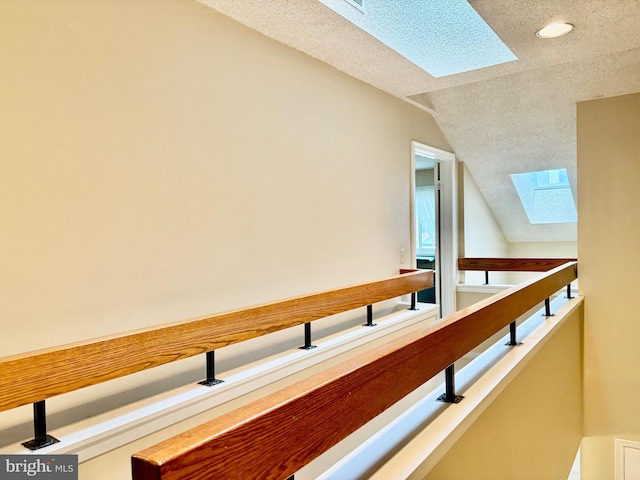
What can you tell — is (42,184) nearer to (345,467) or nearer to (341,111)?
(345,467)

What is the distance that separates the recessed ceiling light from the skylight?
7.97 ft

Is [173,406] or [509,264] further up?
[509,264]

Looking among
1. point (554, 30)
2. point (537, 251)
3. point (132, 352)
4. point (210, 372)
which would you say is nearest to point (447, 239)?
point (537, 251)

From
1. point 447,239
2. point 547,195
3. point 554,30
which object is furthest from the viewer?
point 547,195

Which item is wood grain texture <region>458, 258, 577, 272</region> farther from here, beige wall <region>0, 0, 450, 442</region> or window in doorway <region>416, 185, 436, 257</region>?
beige wall <region>0, 0, 450, 442</region>

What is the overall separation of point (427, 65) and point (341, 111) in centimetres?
65

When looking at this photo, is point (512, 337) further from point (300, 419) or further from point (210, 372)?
point (300, 419)

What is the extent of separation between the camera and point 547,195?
4.93 m

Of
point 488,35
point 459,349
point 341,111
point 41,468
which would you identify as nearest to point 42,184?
point 41,468

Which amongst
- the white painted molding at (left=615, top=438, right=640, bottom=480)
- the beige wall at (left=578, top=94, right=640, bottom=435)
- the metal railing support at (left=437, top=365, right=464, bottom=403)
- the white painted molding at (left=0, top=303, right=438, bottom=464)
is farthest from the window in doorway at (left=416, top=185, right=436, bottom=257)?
the metal railing support at (left=437, top=365, right=464, bottom=403)

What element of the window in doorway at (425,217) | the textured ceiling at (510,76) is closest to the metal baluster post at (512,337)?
the textured ceiling at (510,76)

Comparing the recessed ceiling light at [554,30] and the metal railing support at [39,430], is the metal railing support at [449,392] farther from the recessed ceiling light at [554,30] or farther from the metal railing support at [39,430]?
the recessed ceiling light at [554,30]

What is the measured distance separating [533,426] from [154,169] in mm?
2099

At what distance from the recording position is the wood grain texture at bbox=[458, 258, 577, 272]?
4.34 metres
